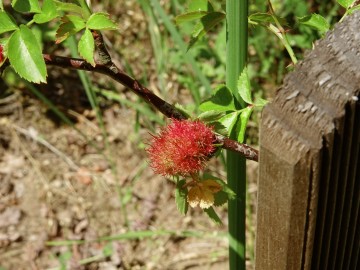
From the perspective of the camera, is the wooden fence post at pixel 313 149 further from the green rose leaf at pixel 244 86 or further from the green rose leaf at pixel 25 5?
the green rose leaf at pixel 25 5

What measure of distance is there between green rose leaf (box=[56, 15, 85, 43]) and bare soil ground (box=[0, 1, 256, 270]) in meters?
1.29

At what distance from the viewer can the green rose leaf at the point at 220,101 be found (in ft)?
2.91

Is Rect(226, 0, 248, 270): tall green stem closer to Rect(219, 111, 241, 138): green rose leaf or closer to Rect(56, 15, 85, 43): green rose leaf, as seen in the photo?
Rect(219, 111, 241, 138): green rose leaf

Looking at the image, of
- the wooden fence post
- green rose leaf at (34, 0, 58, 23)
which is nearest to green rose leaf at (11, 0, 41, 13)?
green rose leaf at (34, 0, 58, 23)

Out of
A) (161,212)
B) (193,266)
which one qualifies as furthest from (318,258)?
(161,212)

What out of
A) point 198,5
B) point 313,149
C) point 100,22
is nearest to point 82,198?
point 198,5

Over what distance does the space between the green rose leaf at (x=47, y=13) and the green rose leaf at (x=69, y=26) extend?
18 millimetres

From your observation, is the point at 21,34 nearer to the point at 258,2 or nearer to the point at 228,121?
the point at 228,121

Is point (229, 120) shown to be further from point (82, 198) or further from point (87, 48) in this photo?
point (82, 198)

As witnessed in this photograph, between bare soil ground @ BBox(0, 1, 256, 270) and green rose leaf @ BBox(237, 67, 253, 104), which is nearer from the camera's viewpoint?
green rose leaf @ BBox(237, 67, 253, 104)

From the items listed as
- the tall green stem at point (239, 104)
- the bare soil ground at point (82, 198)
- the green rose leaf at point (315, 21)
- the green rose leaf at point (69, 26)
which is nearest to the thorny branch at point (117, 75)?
the green rose leaf at point (69, 26)

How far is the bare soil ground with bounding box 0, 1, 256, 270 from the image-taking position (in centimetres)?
224

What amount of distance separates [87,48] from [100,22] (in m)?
0.04

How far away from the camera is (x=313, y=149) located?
606 mm
